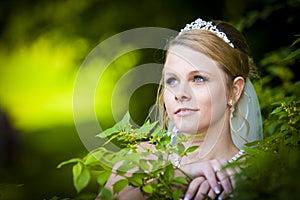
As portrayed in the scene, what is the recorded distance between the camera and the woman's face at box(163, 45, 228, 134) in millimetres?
2414

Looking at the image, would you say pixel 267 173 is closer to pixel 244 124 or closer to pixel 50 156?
pixel 244 124

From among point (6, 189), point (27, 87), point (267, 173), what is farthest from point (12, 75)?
point (267, 173)

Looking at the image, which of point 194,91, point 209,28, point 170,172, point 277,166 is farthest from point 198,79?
point 277,166

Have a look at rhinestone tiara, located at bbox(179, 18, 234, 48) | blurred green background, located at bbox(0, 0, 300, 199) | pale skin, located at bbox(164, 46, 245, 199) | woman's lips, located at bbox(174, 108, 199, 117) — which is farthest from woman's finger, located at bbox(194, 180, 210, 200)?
blurred green background, located at bbox(0, 0, 300, 199)

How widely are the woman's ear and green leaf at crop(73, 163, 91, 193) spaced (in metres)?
A: 1.18

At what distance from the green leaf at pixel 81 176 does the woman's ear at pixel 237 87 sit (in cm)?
118

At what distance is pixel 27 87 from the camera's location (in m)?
6.80

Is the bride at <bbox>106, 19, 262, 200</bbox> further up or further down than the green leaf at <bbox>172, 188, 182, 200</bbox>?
further up

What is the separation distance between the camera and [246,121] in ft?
9.01

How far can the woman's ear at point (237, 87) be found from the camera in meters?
2.66

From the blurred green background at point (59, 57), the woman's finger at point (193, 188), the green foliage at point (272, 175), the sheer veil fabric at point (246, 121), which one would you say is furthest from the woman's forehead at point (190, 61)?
the blurred green background at point (59, 57)

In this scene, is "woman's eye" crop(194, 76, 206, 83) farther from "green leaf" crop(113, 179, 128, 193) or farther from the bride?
"green leaf" crop(113, 179, 128, 193)

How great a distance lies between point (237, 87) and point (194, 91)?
34cm

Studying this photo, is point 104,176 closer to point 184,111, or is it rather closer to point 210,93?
point 184,111
